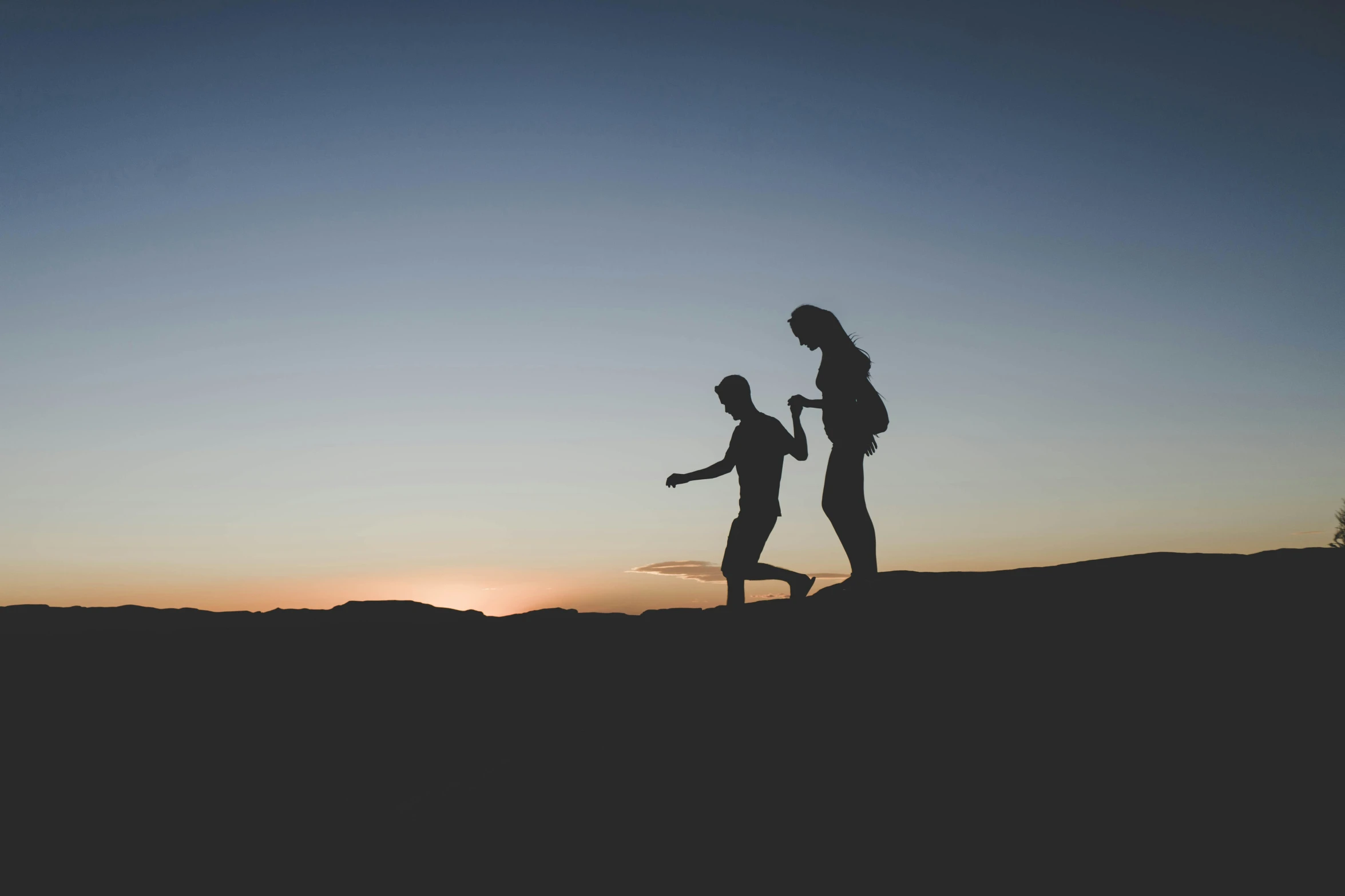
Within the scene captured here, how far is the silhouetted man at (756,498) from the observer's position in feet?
20.2

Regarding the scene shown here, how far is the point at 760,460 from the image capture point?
6203mm

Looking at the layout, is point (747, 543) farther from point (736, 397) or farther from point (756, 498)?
point (736, 397)

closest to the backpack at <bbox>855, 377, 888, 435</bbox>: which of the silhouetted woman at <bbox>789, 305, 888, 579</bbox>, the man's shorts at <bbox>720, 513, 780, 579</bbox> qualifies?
the silhouetted woman at <bbox>789, 305, 888, 579</bbox>

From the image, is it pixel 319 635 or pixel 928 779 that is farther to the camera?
pixel 319 635

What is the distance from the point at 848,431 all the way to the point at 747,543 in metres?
1.33

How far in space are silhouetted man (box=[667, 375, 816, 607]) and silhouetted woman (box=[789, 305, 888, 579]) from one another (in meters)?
0.70

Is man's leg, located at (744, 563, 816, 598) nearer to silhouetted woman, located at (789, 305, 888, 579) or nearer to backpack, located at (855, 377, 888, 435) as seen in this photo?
silhouetted woman, located at (789, 305, 888, 579)

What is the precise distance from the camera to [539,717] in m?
4.70

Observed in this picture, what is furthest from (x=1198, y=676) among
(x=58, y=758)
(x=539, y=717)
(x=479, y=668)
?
(x=58, y=758)

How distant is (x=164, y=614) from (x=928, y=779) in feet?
28.0

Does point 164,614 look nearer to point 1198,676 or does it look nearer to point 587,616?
point 587,616

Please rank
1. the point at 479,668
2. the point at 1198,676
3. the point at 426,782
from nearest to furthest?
the point at 1198,676 < the point at 426,782 < the point at 479,668

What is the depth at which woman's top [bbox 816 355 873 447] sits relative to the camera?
17.7ft

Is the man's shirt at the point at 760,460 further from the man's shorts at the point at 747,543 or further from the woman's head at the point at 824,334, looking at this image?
the woman's head at the point at 824,334
